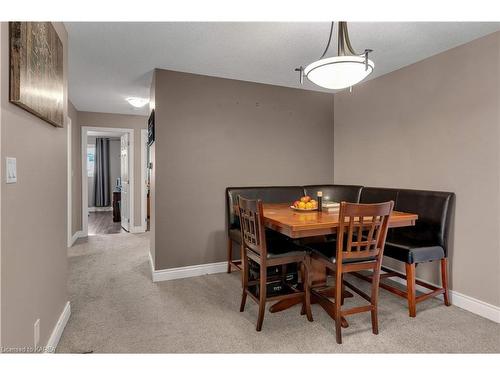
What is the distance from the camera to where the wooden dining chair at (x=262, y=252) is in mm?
2145

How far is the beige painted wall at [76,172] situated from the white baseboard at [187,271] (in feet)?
8.02

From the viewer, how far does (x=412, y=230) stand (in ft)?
9.33

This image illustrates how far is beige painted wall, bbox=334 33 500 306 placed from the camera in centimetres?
239

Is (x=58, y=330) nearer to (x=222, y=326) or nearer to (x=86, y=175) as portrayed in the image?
(x=222, y=326)

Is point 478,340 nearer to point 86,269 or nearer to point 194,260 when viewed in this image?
point 194,260

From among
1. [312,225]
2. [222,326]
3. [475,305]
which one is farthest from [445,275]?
[222,326]

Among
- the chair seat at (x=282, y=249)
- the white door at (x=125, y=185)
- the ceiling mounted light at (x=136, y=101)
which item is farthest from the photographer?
the white door at (x=125, y=185)

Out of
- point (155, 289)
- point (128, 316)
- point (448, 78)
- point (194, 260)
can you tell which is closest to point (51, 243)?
point (128, 316)

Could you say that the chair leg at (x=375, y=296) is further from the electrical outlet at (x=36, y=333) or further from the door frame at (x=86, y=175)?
the door frame at (x=86, y=175)

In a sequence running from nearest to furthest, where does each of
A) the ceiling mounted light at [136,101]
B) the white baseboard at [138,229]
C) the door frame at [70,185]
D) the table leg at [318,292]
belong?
the table leg at [318,292] < the ceiling mounted light at [136,101] < the door frame at [70,185] < the white baseboard at [138,229]

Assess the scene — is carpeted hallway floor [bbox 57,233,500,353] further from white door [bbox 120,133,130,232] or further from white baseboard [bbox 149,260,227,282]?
white door [bbox 120,133,130,232]

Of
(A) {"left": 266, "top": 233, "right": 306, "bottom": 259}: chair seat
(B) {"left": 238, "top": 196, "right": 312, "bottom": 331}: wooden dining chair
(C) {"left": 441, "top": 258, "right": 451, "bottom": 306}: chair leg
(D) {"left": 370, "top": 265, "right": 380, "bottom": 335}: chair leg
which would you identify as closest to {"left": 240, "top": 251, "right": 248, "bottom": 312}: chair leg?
(B) {"left": 238, "top": 196, "right": 312, "bottom": 331}: wooden dining chair

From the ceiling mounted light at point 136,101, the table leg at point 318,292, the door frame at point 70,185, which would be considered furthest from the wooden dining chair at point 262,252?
the door frame at point 70,185

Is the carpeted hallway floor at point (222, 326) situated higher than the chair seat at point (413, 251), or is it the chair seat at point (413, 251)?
the chair seat at point (413, 251)
